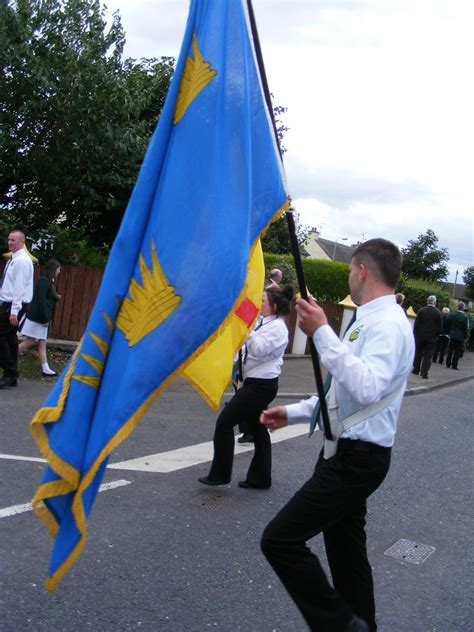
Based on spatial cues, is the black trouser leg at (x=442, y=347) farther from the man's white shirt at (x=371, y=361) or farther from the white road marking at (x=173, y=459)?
the man's white shirt at (x=371, y=361)

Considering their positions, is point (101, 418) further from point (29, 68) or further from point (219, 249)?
point (29, 68)

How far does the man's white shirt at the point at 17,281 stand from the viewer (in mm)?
8570

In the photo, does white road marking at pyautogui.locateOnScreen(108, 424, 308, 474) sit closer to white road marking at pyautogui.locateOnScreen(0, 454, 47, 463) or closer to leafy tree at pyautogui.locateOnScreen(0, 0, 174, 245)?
white road marking at pyautogui.locateOnScreen(0, 454, 47, 463)

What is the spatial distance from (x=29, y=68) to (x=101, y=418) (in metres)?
9.55

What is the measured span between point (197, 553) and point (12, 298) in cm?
526

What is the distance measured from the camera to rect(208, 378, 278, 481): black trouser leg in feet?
18.3

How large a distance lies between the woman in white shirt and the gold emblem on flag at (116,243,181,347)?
287cm

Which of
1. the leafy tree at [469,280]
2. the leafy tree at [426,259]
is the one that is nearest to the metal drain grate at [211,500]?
the leafy tree at [426,259]

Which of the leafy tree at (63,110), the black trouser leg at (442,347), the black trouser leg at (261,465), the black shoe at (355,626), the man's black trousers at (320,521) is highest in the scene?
the leafy tree at (63,110)

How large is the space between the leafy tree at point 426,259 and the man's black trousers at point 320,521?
4953 centimetres

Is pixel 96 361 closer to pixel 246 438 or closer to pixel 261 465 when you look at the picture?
pixel 261 465

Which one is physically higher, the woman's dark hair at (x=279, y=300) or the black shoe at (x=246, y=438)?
the woman's dark hair at (x=279, y=300)

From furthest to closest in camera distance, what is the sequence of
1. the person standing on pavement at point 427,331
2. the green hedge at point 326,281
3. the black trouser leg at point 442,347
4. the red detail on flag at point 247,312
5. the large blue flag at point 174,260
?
the green hedge at point 326,281
the black trouser leg at point 442,347
the person standing on pavement at point 427,331
the red detail on flag at point 247,312
the large blue flag at point 174,260

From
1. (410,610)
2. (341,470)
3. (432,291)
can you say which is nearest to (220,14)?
(341,470)
